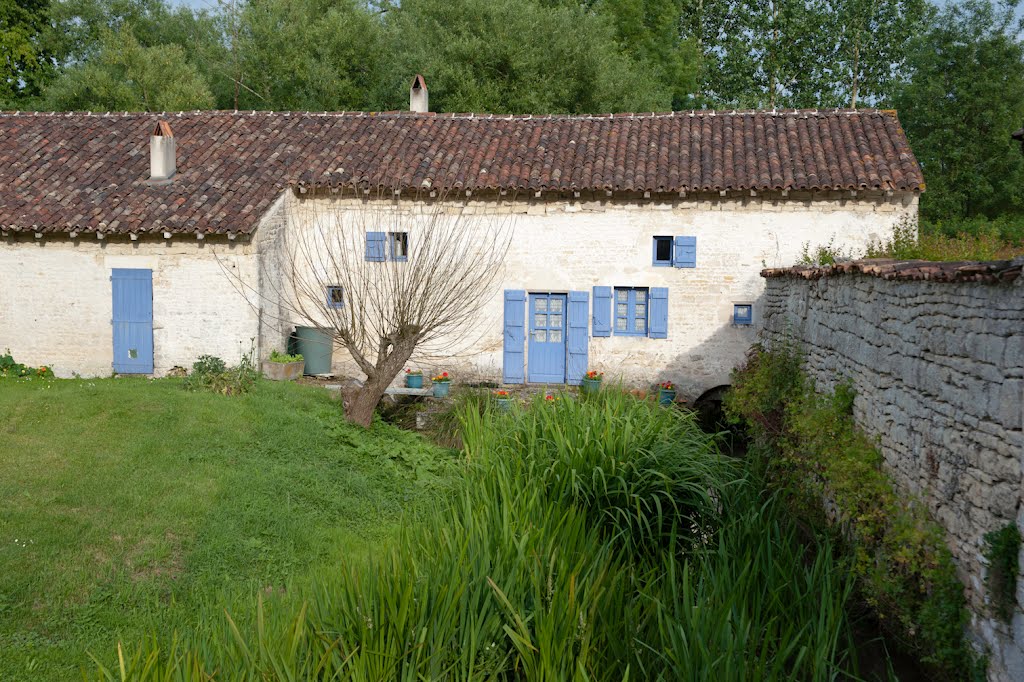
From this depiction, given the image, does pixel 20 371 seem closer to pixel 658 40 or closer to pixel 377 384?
pixel 377 384

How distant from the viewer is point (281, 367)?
14391 mm

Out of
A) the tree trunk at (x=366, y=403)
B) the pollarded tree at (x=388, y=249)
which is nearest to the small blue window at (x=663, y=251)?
the pollarded tree at (x=388, y=249)

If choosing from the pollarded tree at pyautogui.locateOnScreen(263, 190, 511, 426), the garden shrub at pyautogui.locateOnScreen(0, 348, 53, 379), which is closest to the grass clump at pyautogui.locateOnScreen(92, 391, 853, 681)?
the pollarded tree at pyautogui.locateOnScreen(263, 190, 511, 426)

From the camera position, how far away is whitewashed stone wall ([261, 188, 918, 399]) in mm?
14766

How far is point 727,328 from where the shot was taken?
49.5 feet

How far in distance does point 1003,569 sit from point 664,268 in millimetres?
11049

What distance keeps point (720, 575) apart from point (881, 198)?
10797mm

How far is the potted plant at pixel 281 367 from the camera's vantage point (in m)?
14.4

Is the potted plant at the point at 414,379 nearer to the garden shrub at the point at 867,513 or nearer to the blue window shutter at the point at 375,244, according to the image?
the blue window shutter at the point at 375,244

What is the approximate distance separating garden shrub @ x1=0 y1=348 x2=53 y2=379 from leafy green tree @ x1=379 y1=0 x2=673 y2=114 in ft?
42.4

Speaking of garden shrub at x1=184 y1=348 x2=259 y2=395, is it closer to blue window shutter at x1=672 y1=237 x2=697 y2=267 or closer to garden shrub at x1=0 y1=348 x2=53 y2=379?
garden shrub at x1=0 y1=348 x2=53 y2=379

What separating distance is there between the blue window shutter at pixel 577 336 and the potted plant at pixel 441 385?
2091 millimetres

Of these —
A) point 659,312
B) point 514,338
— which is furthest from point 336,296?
point 659,312

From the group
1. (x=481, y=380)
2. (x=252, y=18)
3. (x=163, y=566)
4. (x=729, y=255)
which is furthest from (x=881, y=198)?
(x=252, y=18)
